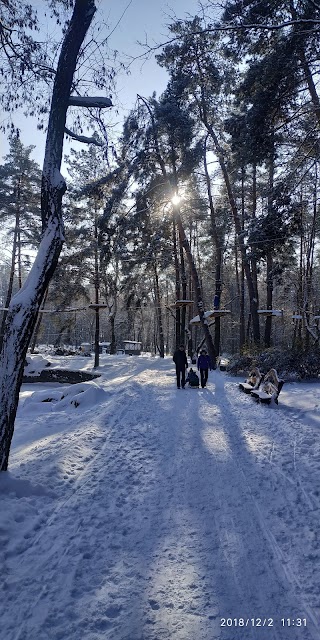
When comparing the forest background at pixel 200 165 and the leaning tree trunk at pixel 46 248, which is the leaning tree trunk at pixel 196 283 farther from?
the leaning tree trunk at pixel 46 248

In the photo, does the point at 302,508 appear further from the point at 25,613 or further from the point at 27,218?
the point at 27,218

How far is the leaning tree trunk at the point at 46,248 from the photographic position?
4691 mm

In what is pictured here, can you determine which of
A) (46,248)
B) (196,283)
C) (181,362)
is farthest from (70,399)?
(196,283)

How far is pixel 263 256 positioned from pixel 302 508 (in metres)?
6.79

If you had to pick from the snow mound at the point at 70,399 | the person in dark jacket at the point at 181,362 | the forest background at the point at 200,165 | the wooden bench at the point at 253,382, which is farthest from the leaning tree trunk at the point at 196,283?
the snow mound at the point at 70,399

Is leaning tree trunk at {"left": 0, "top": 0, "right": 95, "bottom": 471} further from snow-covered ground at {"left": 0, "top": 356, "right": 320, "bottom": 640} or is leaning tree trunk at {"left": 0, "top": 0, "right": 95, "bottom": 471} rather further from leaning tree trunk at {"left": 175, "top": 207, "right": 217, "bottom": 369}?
leaning tree trunk at {"left": 175, "top": 207, "right": 217, "bottom": 369}

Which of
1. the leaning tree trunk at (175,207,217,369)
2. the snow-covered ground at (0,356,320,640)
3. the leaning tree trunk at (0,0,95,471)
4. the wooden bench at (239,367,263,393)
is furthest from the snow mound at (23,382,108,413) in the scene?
the leaning tree trunk at (175,207,217,369)

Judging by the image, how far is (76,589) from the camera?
2850mm

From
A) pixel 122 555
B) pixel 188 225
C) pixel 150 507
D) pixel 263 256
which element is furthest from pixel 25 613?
pixel 188 225

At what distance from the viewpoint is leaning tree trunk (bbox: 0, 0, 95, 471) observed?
4.69m

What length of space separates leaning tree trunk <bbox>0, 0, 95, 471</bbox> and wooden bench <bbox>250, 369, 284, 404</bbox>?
656 centimetres

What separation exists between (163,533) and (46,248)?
3.73 m

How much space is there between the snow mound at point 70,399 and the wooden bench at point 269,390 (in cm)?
446

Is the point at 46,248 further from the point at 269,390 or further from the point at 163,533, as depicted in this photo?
the point at 269,390
